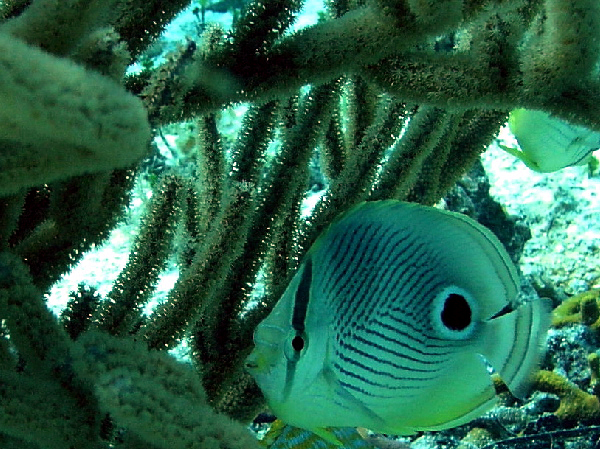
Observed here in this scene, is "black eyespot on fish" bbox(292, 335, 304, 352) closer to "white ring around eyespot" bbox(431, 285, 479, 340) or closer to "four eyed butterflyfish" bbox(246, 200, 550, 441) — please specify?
"four eyed butterflyfish" bbox(246, 200, 550, 441)

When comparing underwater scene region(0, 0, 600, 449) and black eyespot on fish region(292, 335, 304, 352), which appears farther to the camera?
black eyespot on fish region(292, 335, 304, 352)

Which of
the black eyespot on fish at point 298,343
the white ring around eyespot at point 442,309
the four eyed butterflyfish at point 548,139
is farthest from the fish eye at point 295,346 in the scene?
the four eyed butterflyfish at point 548,139

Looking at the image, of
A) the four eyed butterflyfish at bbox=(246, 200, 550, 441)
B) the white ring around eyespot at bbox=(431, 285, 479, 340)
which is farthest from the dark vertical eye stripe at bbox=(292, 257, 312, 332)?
the white ring around eyespot at bbox=(431, 285, 479, 340)

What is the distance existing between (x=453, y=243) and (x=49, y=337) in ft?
2.62

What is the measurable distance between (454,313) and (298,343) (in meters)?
0.32

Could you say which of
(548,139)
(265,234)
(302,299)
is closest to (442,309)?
(302,299)

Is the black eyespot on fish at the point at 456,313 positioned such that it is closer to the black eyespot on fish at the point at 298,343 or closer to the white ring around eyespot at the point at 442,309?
the white ring around eyespot at the point at 442,309

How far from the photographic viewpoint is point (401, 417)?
3.83 ft

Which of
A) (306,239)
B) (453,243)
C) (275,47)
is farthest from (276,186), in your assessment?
(453,243)

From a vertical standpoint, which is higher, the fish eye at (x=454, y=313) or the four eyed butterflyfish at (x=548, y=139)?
the four eyed butterflyfish at (x=548, y=139)

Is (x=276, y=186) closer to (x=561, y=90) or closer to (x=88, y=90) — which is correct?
(x=561, y=90)

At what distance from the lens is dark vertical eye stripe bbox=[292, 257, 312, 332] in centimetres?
112

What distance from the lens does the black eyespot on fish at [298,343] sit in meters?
1.11

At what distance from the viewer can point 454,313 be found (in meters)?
1.19
